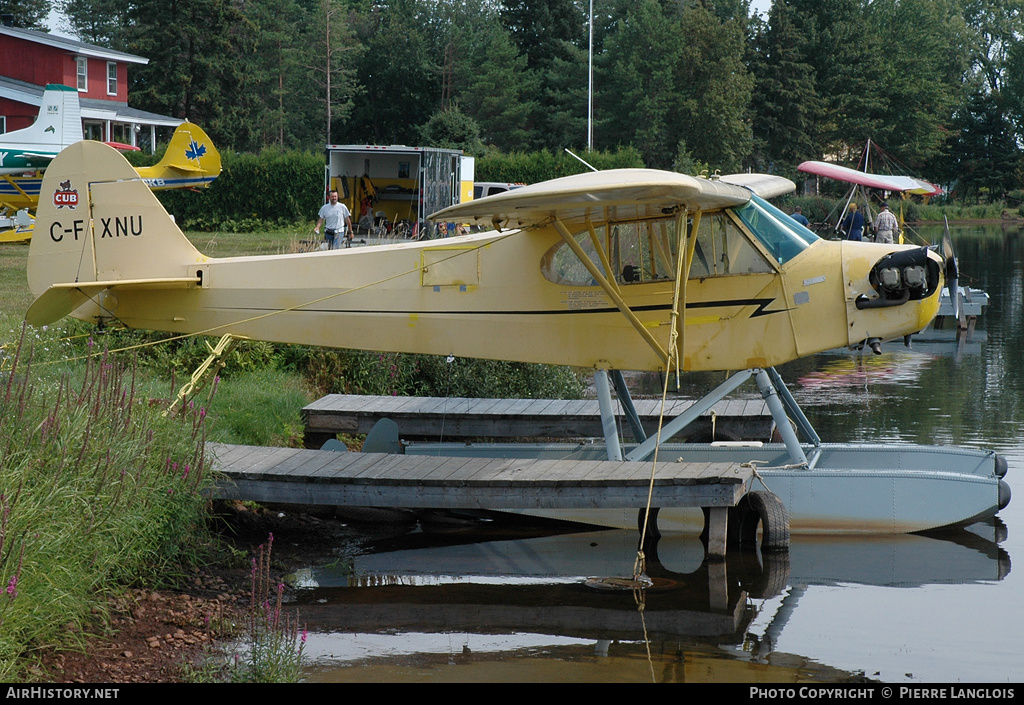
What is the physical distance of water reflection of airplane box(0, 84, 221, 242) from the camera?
22047 millimetres

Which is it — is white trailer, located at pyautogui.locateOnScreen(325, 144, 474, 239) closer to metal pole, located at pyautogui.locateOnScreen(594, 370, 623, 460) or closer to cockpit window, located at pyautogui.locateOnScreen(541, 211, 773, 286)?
cockpit window, located at pyautogui.locateOnScreen(541, 211, 773, 286)

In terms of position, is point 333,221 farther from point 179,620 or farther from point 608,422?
point 179,620

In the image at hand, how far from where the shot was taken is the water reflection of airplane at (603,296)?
23.7ft

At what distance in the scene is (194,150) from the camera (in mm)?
23078

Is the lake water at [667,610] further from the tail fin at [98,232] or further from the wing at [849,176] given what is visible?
the wing at [849,176]

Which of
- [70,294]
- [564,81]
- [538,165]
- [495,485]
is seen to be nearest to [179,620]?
[495,485]

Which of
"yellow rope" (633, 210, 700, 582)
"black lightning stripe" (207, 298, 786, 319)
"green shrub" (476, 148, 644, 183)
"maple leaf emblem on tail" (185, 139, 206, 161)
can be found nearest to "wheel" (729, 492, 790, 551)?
"yellow rope" (633, 210, 700, 582)

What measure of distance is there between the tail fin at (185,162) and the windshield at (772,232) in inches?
697

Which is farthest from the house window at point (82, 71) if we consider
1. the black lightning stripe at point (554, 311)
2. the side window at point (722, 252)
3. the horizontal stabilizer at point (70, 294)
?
the side window at point (722, 252)

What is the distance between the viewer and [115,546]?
5.30 m

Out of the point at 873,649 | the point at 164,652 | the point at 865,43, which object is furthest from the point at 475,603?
the point at 865,43

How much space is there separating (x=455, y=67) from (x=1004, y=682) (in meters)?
58.0

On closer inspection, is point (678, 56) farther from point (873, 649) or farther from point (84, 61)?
point (873, 649)

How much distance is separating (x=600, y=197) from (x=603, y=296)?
51.1 inches
